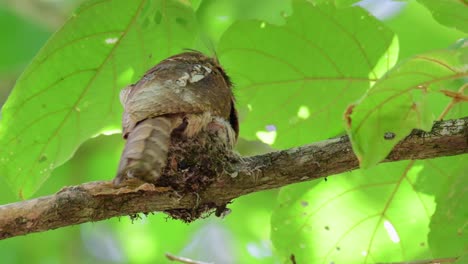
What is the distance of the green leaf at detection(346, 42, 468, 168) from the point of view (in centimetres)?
187

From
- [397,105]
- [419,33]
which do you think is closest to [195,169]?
[397,105]

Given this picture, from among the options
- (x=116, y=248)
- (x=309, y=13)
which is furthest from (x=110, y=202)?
(x=116, y=248)

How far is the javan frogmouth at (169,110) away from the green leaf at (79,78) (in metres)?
0.10

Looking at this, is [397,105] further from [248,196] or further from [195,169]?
[248,196]

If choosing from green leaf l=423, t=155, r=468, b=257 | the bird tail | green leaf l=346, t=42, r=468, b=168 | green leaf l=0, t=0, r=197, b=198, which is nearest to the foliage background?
green leaf l=423, t=155, r=468, b=257

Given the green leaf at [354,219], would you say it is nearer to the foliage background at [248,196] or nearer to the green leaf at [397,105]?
the foliage background at [248,196]

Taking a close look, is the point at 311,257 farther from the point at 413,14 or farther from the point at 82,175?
the point at 82,175

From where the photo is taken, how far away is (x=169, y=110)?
83.5 inches

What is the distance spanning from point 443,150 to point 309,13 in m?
0.83

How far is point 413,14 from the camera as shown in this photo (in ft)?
10.9

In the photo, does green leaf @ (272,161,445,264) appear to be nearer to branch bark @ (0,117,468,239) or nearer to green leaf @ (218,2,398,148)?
green leaf @ (218,2,398,148)

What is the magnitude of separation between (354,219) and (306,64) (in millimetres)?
554

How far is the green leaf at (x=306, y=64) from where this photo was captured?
105 inches

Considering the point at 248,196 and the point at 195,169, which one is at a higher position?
the point at 248,196
